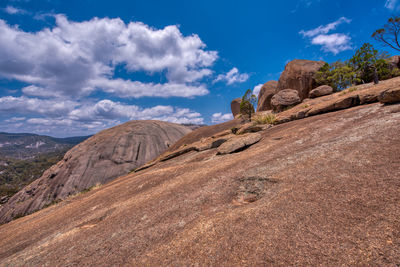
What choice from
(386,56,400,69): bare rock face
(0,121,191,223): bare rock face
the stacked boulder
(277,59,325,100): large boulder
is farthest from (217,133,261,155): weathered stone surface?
(386,56,400,69): bare rock face

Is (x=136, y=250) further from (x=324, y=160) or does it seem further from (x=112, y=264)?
(x=324, y=160)

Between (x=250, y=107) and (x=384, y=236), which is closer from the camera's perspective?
(x=384, y=236)

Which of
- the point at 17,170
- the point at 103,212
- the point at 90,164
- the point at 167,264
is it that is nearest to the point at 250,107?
the point at 103,212

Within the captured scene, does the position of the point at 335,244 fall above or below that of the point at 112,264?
above

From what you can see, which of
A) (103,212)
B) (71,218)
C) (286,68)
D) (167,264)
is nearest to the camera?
(167,264)

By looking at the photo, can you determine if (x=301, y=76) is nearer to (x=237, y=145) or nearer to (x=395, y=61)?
(x=237, y=145)

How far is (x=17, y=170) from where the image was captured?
15488cm

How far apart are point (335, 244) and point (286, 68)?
23220mm

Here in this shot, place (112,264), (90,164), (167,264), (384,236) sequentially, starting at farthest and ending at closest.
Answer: (90,164)
(112,264)
(167,264)
(384,236)

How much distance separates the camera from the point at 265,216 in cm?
291

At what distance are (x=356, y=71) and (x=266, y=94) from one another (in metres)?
11.4

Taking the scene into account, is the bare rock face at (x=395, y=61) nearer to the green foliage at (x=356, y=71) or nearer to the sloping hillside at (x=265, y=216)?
the green foliage at (x=356, y=71)

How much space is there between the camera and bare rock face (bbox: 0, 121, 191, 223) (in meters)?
24.3

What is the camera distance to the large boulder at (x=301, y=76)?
64.3ft
